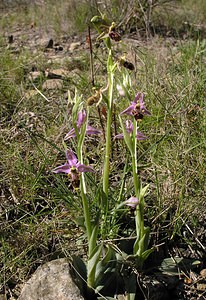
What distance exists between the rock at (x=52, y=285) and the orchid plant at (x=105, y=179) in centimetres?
5

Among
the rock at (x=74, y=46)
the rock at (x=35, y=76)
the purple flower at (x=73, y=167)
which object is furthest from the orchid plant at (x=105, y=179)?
the rock at (x=74, y=46)

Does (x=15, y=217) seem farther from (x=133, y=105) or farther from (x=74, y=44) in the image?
(x=74, y=44)

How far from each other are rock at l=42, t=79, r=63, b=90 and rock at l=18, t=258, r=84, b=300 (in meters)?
1.63

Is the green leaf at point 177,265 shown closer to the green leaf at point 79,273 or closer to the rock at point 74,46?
the green leaf at point 79,273

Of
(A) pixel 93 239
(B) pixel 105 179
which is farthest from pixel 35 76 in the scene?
(A) pixel 93 239

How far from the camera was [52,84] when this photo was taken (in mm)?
3164

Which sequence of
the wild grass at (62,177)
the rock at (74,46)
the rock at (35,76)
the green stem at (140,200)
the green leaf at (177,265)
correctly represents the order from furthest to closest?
the rock at (74,46), the rock at (35,76), the wild grass at (62,177), the green leaf at (177,265), the green stem at (140,200)

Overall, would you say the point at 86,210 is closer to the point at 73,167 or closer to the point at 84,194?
the point at 84,194

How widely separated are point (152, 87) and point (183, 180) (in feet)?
3.16

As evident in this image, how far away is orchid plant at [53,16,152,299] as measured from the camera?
1517 millimetres

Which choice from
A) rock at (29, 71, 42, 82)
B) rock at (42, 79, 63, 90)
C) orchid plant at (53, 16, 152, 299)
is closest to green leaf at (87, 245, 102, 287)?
orchid plant at (53, 16, 152, 299)

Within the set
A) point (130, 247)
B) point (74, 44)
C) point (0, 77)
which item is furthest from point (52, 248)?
point (74, 44)

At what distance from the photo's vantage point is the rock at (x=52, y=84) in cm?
305

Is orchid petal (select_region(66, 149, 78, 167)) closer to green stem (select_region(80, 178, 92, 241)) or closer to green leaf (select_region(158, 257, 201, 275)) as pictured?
green stem (select_region(80, 178, 92, 241))
